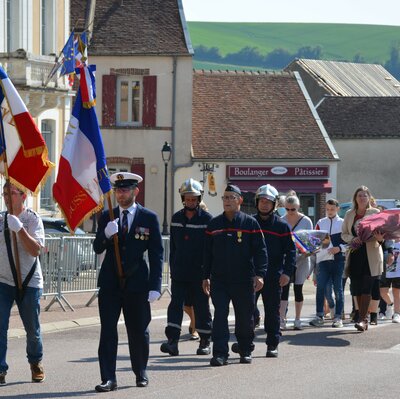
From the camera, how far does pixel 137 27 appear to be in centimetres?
4878

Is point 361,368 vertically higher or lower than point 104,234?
lower

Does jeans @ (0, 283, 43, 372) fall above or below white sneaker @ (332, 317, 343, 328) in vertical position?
above

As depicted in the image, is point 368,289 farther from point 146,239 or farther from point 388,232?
point 146,239

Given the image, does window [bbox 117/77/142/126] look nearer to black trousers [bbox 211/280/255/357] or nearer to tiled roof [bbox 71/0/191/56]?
tiled roof [bbox 71/0/191/56]

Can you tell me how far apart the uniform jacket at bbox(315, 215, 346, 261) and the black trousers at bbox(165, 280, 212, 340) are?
3837mm

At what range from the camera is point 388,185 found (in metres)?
58.2

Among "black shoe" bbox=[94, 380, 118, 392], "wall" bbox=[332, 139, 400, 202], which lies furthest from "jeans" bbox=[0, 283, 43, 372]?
"wall" bbox=[332, 139, 400, 202]

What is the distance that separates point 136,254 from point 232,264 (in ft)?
6.44

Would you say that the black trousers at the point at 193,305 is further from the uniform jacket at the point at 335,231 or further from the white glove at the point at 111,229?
the uniform jacket at the point at 335,231

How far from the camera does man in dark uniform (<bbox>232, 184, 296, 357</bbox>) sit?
570 inches

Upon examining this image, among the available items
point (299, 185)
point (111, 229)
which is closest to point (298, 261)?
point (111, 229)

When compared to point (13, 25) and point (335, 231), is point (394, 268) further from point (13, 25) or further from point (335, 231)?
point (13, 25)

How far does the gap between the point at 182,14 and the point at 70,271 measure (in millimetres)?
29796

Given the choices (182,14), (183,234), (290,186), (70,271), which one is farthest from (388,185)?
(183,234)
